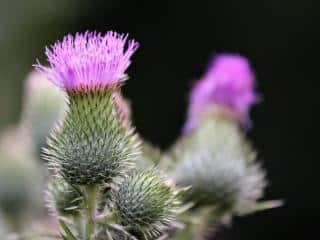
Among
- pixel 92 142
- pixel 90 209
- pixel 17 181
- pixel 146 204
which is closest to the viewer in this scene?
pixel 90 209

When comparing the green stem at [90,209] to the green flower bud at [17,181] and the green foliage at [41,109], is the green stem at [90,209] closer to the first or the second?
the green foliage at [41,109]

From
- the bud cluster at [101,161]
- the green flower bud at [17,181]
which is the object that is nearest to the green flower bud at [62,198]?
the bud cluster at [101,161]

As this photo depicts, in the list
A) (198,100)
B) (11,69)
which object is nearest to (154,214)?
(198,100)

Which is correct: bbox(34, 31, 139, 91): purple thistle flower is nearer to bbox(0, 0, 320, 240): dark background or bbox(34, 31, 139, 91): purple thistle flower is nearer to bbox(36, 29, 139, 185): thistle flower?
bbox(36, 29, 139, 185): thistle flower

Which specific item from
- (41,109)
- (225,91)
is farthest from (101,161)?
(225,91)

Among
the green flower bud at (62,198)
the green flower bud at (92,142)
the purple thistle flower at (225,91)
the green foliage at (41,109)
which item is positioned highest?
the green foliage at (41,109)

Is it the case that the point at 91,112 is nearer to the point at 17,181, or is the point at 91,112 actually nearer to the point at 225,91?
the point at 225,91

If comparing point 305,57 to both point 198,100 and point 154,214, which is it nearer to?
point 198,100
